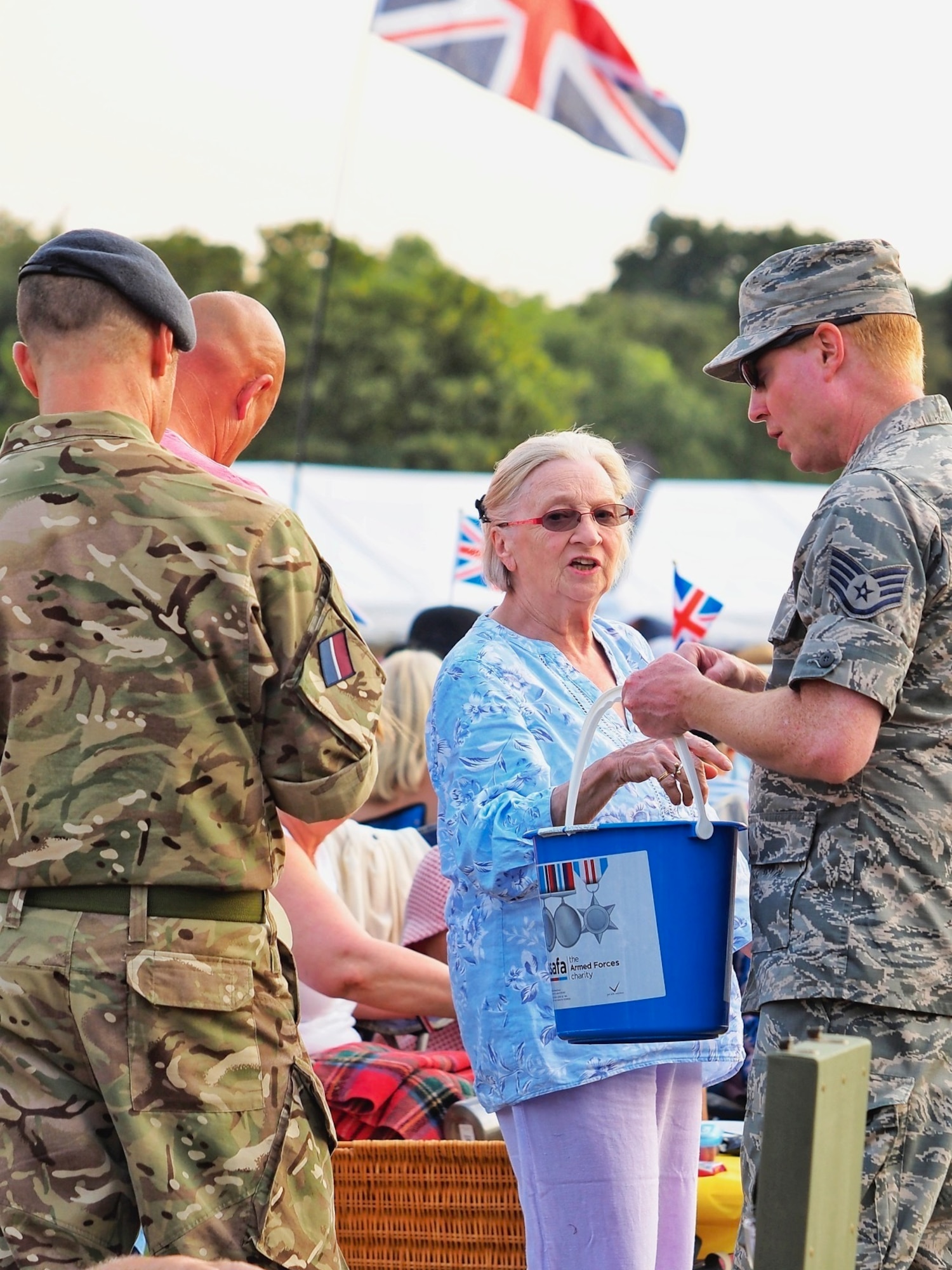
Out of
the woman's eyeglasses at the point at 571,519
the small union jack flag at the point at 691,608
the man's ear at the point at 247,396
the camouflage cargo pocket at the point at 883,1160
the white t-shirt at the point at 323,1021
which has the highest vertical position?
the man's ear at the point at 247,396

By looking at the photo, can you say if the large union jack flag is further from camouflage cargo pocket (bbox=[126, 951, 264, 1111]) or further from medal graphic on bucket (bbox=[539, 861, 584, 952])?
camouflage cargo pocket (bbox=[126, 951, 264, 1111])

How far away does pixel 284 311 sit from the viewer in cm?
4847

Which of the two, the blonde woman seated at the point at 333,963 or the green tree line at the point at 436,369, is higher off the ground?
the green tree line at the point at 436,369

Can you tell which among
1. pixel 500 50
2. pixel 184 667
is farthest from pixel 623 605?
pixel 184 667

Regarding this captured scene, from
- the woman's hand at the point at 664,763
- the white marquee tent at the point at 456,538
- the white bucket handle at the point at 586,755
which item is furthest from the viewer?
the white marquee tent at the point at 456,538

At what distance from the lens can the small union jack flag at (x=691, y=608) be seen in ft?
24.5

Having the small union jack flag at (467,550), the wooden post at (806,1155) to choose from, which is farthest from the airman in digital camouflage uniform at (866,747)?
the small union jack flag at (467,550)

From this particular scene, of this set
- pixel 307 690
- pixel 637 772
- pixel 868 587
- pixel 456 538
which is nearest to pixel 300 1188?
pixel 307 690

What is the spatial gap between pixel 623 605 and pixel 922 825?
1227 cm

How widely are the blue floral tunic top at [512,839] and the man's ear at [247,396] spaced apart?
698 mm

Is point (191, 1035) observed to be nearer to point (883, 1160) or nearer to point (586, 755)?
point (586, 755)

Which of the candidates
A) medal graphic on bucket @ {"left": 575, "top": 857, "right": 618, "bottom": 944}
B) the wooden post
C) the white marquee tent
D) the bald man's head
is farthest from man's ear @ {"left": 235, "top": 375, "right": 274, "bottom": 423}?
the white marquee tent

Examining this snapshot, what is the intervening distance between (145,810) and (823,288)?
4.55ft

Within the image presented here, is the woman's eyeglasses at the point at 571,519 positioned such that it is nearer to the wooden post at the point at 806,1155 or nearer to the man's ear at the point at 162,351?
the man's ear at the point at 162,351
